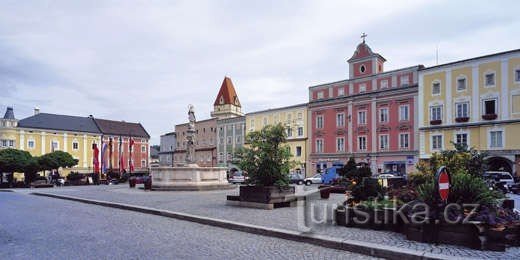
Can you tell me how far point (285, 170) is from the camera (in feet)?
44.4

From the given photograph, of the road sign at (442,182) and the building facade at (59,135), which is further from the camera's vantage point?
the building facade at (59,135)

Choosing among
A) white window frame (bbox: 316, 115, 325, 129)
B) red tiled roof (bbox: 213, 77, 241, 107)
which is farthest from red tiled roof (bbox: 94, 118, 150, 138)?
white window frame (bbox: 316, 115, 325, 129)

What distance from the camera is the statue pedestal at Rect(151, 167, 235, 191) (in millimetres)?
23578

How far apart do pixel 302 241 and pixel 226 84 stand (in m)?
86.0

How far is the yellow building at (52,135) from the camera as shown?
6712cm

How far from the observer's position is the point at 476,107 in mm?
40625

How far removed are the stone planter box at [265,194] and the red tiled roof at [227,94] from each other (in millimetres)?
75982

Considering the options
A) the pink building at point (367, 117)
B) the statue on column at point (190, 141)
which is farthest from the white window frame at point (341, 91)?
the statue on column at point (190, 141)

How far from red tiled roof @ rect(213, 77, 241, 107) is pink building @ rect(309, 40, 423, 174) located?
35.6 metres

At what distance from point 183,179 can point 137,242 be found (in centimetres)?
1628

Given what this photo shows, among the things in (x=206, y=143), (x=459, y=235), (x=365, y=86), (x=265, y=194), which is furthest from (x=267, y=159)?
(x=206, y=143)

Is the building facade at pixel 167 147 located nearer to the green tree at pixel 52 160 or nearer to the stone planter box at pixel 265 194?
the green tree at pixel 52 160

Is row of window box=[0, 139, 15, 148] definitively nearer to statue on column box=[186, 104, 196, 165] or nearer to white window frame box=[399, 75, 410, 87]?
statue on column box=[186, 104, 196, 165]

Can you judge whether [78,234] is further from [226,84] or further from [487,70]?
[226,84]
